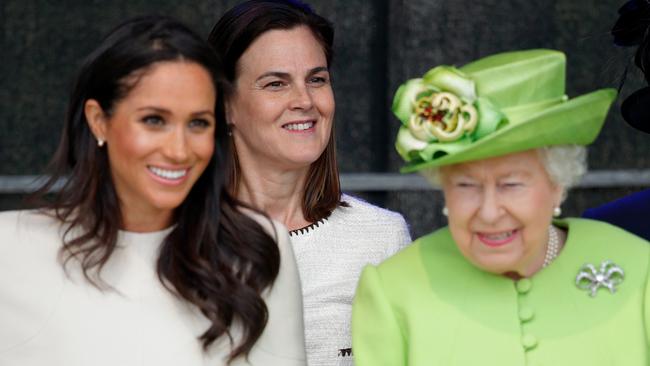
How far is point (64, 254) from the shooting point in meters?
4.20

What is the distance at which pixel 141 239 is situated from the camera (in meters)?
4.30

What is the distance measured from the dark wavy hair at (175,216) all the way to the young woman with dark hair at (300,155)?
1.97 ft

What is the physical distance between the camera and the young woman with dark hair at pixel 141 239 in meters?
4.13

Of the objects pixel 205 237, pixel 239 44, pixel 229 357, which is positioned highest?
pixel 239 44

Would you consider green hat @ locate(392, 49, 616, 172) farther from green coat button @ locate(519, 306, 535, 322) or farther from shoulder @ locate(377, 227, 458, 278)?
green coat button @ locate(519, 306, 535, 322)

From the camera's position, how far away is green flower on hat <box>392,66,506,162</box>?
3.96 metres

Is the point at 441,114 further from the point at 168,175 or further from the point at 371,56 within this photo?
the point at 371,56

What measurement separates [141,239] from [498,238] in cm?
98

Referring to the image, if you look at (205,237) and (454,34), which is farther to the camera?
(454,34)

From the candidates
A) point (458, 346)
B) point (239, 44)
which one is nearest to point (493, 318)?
point (458, 346)

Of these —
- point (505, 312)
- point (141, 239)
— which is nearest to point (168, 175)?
point (141, 239)

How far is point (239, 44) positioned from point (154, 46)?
0.88m

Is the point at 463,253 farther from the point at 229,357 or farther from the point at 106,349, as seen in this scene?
the point at 106,349

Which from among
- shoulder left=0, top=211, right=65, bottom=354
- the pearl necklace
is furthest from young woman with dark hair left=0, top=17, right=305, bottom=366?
the pearl necklace
